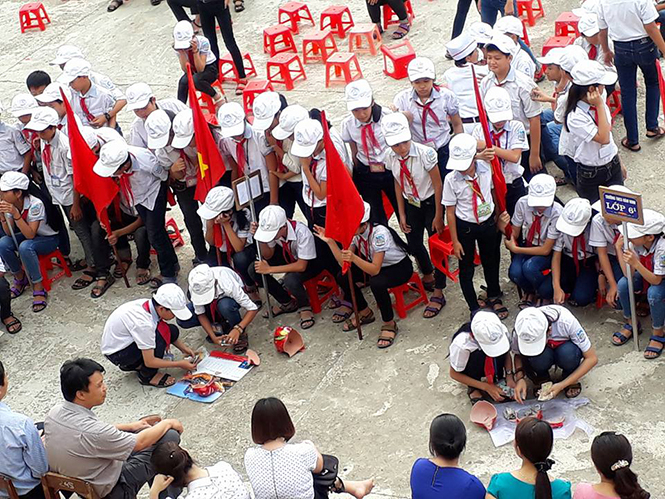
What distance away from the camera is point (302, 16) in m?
13.5

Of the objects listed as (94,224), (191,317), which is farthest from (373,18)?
(191,317)

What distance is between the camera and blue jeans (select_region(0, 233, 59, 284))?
29.2 feet

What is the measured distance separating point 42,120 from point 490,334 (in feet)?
15.1

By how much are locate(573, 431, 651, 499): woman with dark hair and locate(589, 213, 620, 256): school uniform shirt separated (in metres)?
2.44

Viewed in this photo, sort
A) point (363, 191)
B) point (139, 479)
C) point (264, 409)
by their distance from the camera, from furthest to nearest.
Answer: point (363, 191) → point (139, 479) → point (264, 409)

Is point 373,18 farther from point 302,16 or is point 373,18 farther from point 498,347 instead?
point 498,347

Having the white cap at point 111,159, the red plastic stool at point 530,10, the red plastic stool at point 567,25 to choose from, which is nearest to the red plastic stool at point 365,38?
the red plastic stool at point 530,10

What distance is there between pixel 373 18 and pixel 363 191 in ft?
16.4

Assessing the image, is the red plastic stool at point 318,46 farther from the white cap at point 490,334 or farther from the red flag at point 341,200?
the white cap at point 490,334

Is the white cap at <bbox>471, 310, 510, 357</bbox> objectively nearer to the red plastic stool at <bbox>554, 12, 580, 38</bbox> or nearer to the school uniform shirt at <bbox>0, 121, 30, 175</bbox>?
the school uniform shirt at <bbox>0, 121, 30, 175</bbox>

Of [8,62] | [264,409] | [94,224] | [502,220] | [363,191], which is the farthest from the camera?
[8,62]

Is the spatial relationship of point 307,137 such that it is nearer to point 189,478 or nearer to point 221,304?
point 221,304

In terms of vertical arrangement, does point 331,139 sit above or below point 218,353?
above

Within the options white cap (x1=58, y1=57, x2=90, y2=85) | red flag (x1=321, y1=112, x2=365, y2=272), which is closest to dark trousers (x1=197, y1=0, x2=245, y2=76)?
white cap (x1=58, y1=57, x2=90, y2=85)
